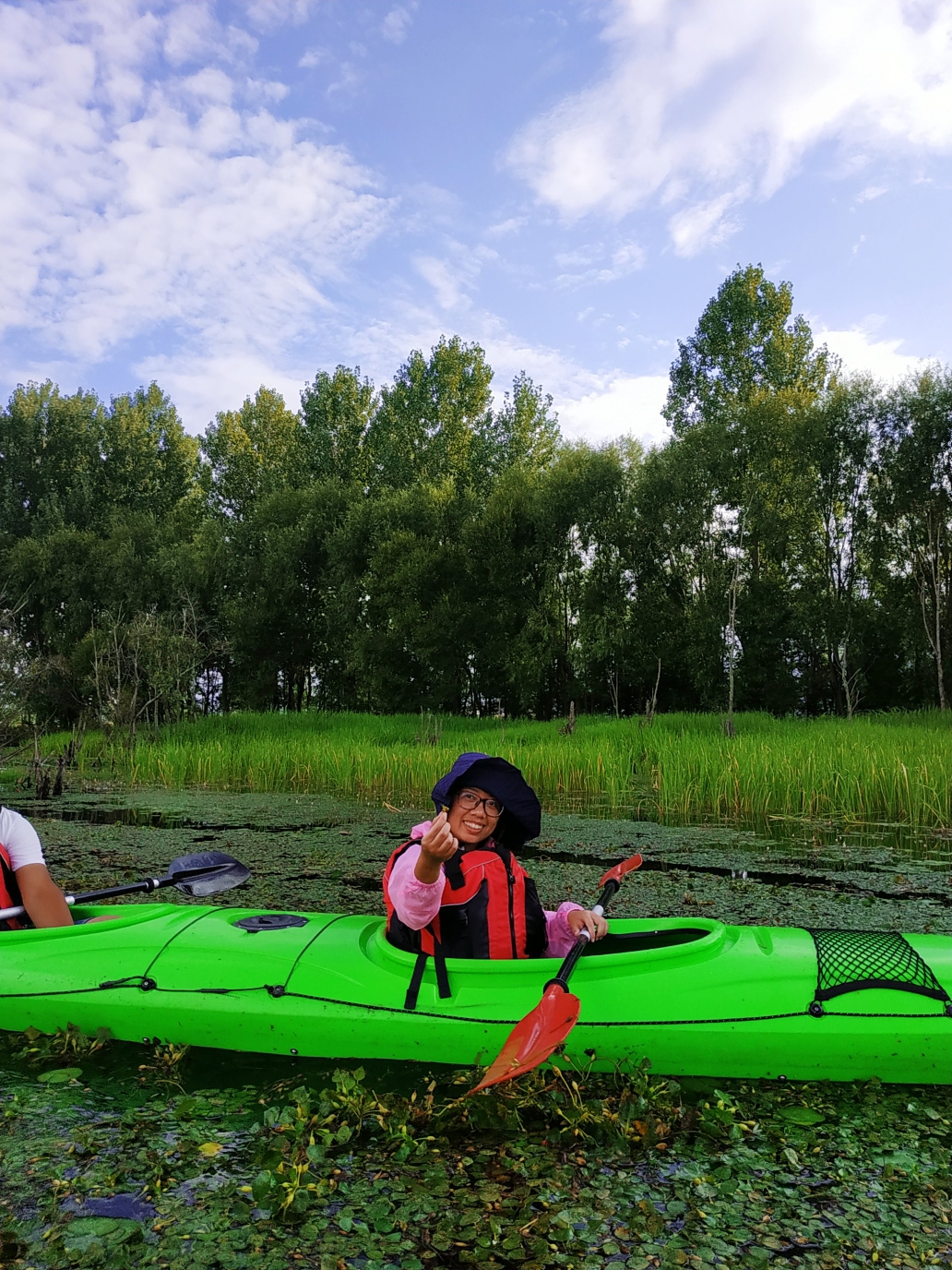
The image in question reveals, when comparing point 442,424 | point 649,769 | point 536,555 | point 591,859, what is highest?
point 442,424

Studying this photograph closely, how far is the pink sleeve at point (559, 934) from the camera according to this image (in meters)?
2.98

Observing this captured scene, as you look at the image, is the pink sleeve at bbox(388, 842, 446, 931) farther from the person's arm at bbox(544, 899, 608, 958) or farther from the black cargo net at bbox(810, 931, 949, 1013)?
the black cargo net at bbox(810, 931, 949, 1013)

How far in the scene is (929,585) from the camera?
1681 centimetres

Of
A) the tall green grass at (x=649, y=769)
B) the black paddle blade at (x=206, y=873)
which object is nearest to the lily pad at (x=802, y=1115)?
the black paddle blade at (x=206, y=873)

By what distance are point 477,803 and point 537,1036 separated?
70 cm

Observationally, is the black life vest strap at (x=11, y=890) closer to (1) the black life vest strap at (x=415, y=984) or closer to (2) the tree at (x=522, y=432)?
(1) the black life vest strap at (x=415, y=984)

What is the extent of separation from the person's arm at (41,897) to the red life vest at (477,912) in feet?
4.09

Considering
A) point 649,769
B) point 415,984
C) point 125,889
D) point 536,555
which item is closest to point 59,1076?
point 125,889

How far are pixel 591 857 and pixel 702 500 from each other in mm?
14107

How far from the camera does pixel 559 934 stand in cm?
301

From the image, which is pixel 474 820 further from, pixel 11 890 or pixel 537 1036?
pixel 11 890

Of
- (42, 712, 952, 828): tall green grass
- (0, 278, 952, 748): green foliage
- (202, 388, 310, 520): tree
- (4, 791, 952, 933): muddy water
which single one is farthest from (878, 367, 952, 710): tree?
(202, 388, 310, 520): tree

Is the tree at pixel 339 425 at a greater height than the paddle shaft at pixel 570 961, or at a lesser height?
greater

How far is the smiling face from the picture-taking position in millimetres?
2773
